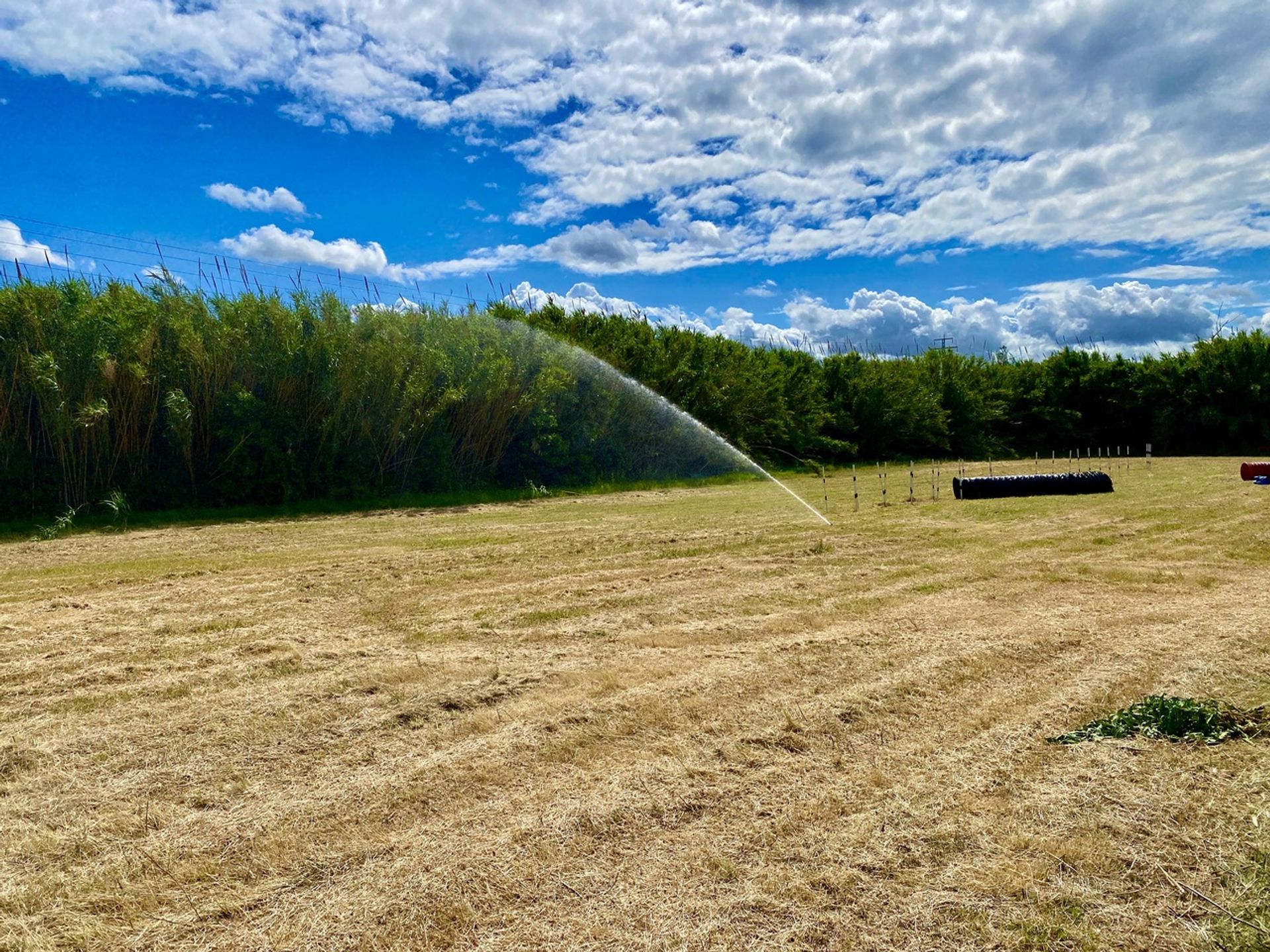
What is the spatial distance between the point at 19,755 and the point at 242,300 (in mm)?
12315

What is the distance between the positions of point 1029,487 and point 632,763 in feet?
41.8

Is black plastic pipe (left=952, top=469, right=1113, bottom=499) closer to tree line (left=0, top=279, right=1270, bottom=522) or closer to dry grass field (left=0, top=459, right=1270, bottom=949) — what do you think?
dry grass field (left=0, top=459, right=1270, bottom=949)

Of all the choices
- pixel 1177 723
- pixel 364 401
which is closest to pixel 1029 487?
pixel 1177 723

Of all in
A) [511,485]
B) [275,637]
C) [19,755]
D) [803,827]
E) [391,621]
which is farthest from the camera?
[511,485]

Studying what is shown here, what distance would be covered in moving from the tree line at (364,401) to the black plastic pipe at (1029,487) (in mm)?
8240

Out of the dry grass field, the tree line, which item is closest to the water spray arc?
the tree line

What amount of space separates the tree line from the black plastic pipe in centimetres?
824

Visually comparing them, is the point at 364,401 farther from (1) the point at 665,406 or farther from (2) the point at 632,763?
(2) the point at 632,763

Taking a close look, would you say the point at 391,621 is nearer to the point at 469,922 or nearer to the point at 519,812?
the point at 519,812

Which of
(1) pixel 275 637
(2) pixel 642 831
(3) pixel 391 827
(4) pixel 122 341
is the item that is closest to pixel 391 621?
(1) pixel 275 637

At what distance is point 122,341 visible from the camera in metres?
12.6

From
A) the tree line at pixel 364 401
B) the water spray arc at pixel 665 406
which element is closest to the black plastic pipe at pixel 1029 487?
the water spray arc at pixel 665 406

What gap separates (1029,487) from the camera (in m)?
14.0

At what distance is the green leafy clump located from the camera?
3447 mm
